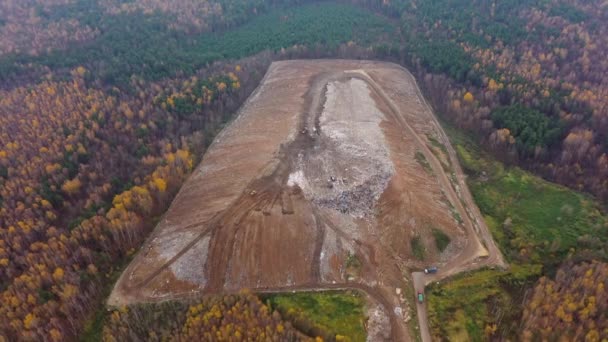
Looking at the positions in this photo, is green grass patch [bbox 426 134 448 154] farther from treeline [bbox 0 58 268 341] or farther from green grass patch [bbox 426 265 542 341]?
treeline [bbox 0 58 268 341]

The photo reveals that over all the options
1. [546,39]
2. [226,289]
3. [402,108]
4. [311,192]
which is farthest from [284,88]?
[546,39]

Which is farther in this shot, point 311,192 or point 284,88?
point 284,88

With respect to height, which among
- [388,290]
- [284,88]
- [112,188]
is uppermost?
[284,88]

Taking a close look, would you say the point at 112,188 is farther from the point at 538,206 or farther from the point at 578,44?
the point at 578,44

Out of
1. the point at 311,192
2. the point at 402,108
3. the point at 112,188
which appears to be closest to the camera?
the point at 311,192

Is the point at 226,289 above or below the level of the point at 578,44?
below

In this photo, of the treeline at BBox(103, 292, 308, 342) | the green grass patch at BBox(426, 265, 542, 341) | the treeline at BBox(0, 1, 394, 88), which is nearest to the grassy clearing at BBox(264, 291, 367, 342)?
the treeline at BBox(103, 292, 308, 342)

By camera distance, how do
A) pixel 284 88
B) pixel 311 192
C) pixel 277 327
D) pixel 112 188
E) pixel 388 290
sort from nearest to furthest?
pixel 277 327
pixel 388 290
pixel 311 192
pixel 112 188
pixel 284 88

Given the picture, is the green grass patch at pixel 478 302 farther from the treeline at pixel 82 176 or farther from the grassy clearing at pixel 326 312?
the treeline at pixel 82 176

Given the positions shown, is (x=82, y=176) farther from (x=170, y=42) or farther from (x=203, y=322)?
(x=170, y=42)
